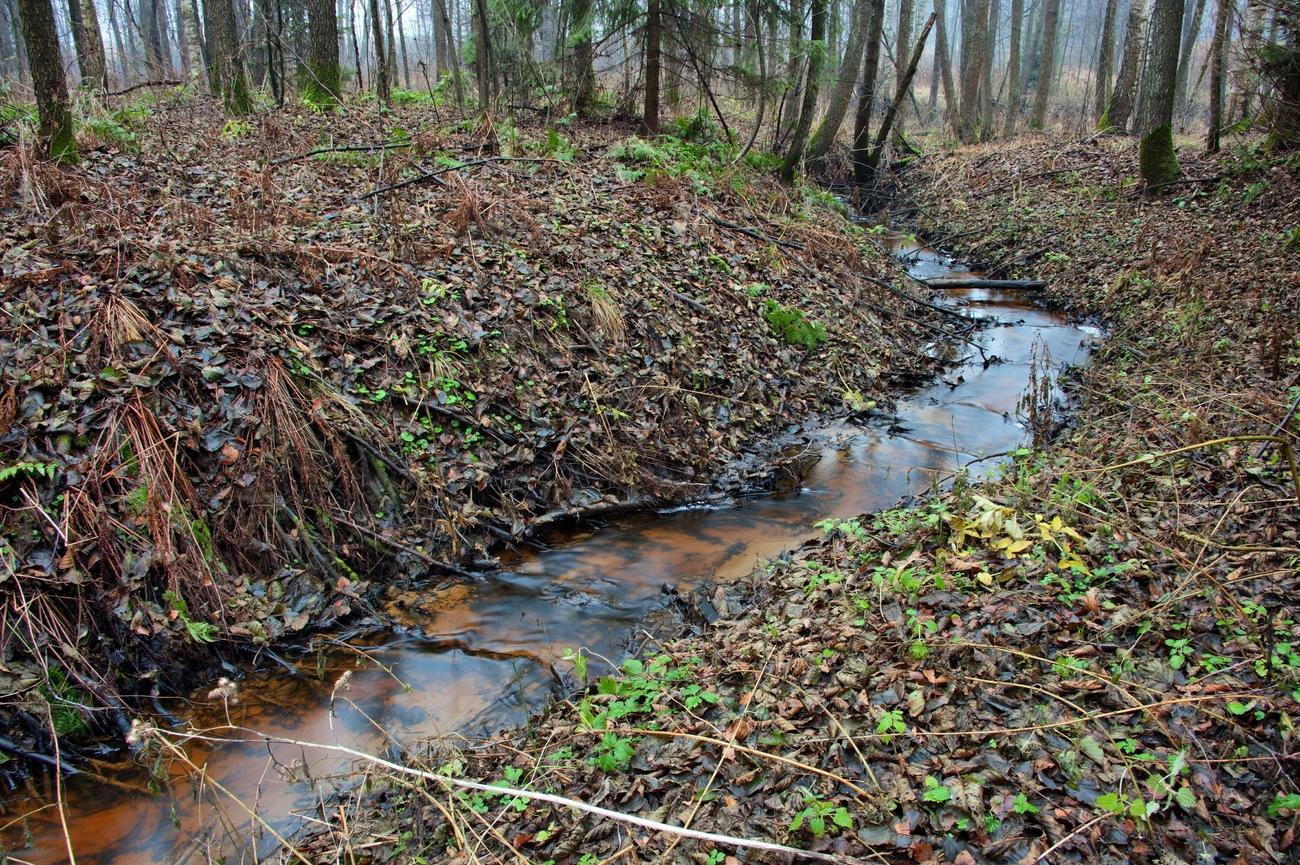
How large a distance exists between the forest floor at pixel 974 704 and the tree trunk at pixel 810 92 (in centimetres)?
888

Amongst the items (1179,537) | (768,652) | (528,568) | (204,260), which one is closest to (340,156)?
(204,260)

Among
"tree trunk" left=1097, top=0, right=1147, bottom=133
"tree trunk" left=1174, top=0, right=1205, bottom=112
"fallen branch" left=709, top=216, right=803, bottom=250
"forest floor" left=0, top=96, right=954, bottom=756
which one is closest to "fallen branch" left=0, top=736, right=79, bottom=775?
"forest floor" left=0, top=96, right=954, bottom=756

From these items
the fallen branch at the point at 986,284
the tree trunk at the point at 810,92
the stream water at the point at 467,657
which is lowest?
the stream water at the point at 467,657

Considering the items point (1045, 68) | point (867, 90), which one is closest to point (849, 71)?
point (867, 90)

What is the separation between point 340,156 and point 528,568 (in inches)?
248

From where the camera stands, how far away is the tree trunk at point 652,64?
12.2 m

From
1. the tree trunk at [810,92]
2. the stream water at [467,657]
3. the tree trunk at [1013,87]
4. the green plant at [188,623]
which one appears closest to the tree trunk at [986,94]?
the tree trunk at [1013,87]

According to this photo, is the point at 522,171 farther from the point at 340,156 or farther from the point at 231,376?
the point at 231,376

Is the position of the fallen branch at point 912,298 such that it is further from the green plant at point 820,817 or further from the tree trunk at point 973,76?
the tree trunk at point 973,76

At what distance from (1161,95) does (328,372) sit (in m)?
14.9

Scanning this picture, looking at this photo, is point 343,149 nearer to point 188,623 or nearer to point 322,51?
point 322,51

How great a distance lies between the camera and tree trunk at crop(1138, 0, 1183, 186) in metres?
12.9

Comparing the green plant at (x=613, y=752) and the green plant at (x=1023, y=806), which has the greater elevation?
the green plant at (x=1023, y=806)

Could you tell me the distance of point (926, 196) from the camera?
727 inches
